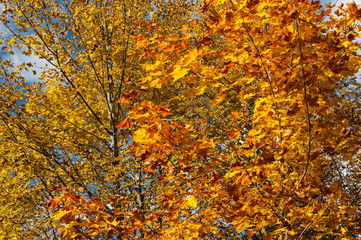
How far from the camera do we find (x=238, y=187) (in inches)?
99.1

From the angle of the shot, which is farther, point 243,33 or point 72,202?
point 72,202

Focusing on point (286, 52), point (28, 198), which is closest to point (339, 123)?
point (286, 52)

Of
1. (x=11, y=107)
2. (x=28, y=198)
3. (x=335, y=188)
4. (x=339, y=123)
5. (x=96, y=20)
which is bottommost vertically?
(x=335, y=188)

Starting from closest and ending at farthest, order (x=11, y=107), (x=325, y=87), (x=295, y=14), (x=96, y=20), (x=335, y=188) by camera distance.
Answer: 1. (x=295, y=14)
2. (x=325, y=87)
3. (x=335, y=188)
4. (x=11, y=107)
5. (x=96, y=20)

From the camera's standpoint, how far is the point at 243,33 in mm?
2520

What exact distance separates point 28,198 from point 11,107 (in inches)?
119

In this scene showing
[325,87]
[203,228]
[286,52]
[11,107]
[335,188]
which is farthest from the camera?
[11,107]

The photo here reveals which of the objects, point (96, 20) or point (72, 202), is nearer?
point (72, 202)

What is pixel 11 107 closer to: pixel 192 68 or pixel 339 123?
pixel 192 68

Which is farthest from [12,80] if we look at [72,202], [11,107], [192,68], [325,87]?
[325,87]

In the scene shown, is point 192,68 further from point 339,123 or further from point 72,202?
point 72,202

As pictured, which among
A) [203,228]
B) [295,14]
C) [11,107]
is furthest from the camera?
[11,107]

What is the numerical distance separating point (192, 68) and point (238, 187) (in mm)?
1308

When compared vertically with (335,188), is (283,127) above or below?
above
